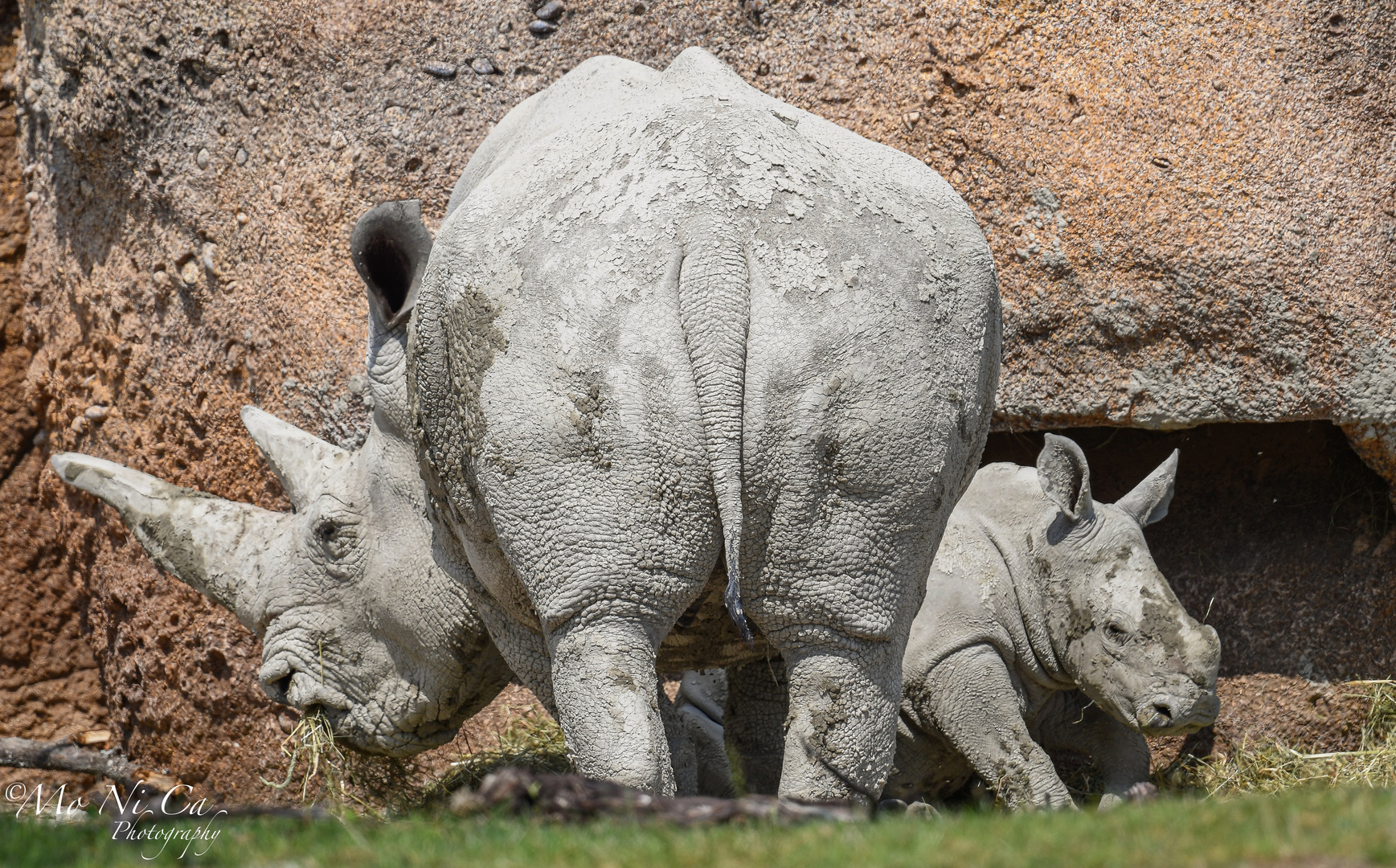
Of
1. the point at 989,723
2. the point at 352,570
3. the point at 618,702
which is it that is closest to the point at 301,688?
Result: the point at 352,570

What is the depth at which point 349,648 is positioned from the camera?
173 inches

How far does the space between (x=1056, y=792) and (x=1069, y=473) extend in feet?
3.53

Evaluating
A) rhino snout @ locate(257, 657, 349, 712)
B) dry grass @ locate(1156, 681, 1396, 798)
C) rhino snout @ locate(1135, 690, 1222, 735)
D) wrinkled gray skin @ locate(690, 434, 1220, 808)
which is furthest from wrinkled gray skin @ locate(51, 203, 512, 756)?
dry grass @ locate(1156, 681, 1396, 798)

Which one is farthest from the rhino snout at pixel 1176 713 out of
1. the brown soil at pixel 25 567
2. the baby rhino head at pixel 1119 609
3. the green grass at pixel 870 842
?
the brown soil at pixel 25 567

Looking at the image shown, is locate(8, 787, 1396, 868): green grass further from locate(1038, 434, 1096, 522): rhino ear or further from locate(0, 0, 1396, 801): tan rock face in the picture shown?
locate(0, 0, 1396, 801): tan rock face

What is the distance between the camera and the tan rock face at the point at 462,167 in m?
5.49

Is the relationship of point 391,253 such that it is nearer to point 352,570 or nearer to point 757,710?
point 352,570

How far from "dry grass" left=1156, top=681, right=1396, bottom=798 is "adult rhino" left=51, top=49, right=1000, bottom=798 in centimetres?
266

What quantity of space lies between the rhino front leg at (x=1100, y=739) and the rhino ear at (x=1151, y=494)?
2.42 feet

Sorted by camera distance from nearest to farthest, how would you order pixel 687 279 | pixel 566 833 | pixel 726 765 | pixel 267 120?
pixel 566 833, pixel 687 279, pixel 726 765, pixel 267 120

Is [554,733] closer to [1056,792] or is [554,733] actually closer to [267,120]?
[1056,792]

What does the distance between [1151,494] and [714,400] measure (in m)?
2.61

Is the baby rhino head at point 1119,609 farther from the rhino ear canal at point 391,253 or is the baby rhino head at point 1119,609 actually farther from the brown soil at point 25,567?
the brown soil at point 25,567

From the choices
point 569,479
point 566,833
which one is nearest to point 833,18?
point 569,479
